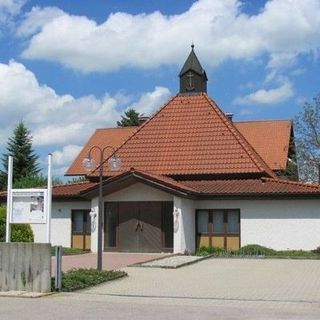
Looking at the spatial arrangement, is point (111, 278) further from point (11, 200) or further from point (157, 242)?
point (157, 242)

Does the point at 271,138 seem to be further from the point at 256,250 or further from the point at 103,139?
the point at 256,250

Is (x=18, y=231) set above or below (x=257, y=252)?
above

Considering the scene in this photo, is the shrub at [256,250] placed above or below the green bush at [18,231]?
below

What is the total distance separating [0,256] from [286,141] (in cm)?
3499

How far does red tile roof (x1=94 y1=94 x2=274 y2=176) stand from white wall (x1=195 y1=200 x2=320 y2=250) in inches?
89.4

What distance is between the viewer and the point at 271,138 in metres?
48.0

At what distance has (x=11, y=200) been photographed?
15.4 meters

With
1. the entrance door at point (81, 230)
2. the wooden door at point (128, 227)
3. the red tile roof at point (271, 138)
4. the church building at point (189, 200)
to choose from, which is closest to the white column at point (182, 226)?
the church building at point (189, 200)

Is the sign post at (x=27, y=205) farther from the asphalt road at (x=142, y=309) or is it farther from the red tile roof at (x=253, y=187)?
the red tile roof at (x=253, y=187)

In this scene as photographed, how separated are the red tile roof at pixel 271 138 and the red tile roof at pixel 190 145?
1105 cm

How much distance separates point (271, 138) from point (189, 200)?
2039 cm

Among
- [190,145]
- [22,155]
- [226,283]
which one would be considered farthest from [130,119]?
[226,283]

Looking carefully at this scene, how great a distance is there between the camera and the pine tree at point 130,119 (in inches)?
2876

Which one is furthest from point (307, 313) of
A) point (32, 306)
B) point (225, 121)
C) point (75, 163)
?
point (75, 163)
